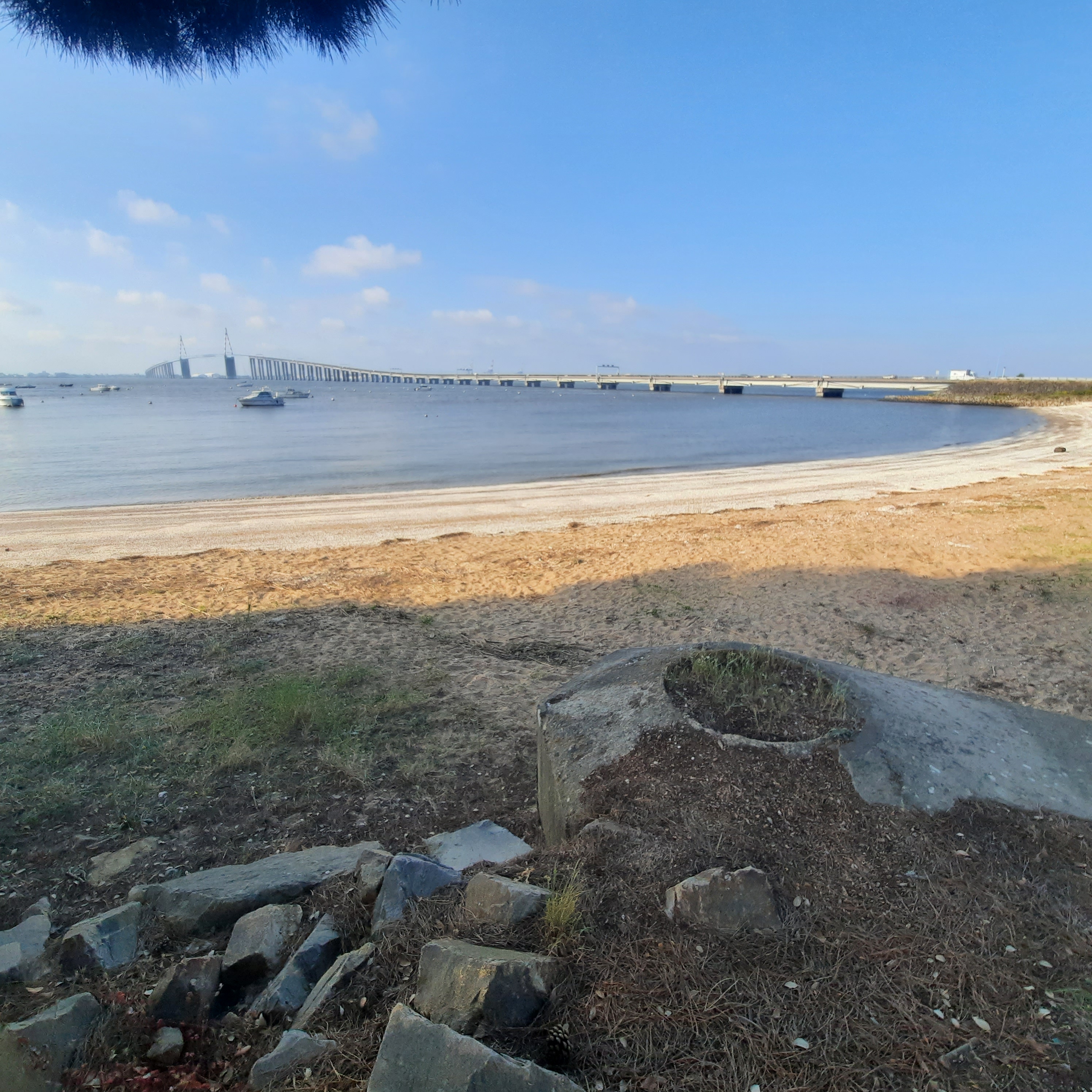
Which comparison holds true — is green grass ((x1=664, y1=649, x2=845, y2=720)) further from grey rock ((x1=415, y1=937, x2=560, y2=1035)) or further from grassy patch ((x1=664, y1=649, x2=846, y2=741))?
grey rock ((x1=415, y1=937, x2=560, y2=1035))

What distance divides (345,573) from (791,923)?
32.2 ft

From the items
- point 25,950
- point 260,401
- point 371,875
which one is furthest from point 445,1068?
point 260,401

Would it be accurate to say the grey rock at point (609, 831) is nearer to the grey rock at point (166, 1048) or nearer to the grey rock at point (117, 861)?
the grey rock at point (166, 1048)

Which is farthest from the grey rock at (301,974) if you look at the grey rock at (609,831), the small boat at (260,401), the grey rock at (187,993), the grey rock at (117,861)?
the small boat at (260,401)

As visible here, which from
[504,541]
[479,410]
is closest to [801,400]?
[479,410]

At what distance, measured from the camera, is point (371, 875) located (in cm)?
318

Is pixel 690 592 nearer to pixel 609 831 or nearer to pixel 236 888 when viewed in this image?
pixel 609 831

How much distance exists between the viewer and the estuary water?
25.2 meters

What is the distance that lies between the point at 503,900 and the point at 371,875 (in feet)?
2.52

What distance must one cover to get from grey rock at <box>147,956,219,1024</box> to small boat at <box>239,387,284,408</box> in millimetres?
82363

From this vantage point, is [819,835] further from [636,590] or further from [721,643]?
[636,590]

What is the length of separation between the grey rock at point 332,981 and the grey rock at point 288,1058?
81 millimetres

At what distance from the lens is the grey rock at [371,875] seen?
3.09 metres

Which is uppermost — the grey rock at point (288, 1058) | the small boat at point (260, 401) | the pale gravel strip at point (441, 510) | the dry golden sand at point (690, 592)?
the small boat at point (260, 401)
